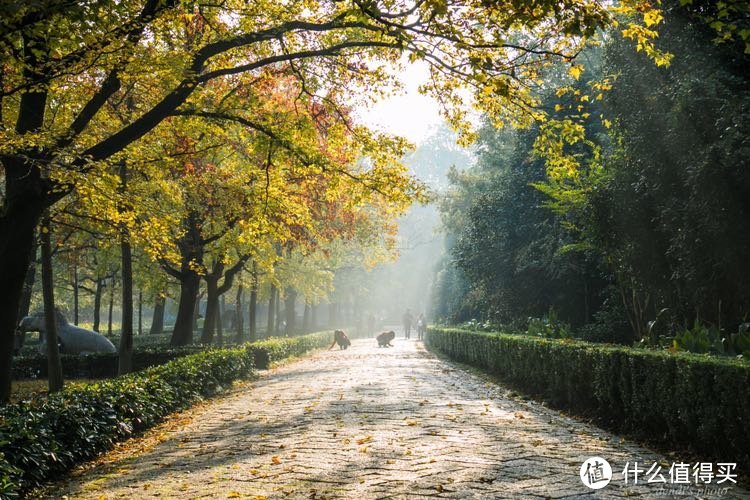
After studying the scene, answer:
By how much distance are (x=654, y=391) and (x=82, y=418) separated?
7.27 meters

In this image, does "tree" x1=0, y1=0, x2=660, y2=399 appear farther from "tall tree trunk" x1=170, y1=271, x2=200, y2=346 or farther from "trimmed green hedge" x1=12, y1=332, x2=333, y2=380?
"tall tree trunk" x1=170, y1=271, x2=200, y2=346

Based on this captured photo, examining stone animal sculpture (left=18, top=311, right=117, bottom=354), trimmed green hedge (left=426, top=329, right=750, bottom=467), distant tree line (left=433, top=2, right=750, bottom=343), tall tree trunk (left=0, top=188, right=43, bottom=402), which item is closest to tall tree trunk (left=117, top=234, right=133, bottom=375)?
tall tree trunk (left=0, top=188, right=43, bottom=402)

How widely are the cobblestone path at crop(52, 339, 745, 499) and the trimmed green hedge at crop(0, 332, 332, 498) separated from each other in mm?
388

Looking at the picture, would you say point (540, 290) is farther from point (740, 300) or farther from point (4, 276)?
point (4, 276)

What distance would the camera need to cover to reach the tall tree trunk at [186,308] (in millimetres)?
24953

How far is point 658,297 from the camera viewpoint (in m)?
17.7

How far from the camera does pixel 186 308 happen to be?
25.4 meters

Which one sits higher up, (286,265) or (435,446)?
(286,265)

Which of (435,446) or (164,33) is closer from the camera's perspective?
(435,446)

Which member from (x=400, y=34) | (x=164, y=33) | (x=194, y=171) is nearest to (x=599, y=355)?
(x=400, y=34)

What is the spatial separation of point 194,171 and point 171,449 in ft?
35.9

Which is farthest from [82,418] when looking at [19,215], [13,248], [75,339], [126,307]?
[75,339]

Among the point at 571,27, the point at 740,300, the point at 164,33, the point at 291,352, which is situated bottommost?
the point at 291,352

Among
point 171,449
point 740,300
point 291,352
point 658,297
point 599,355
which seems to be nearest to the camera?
point 171,449
